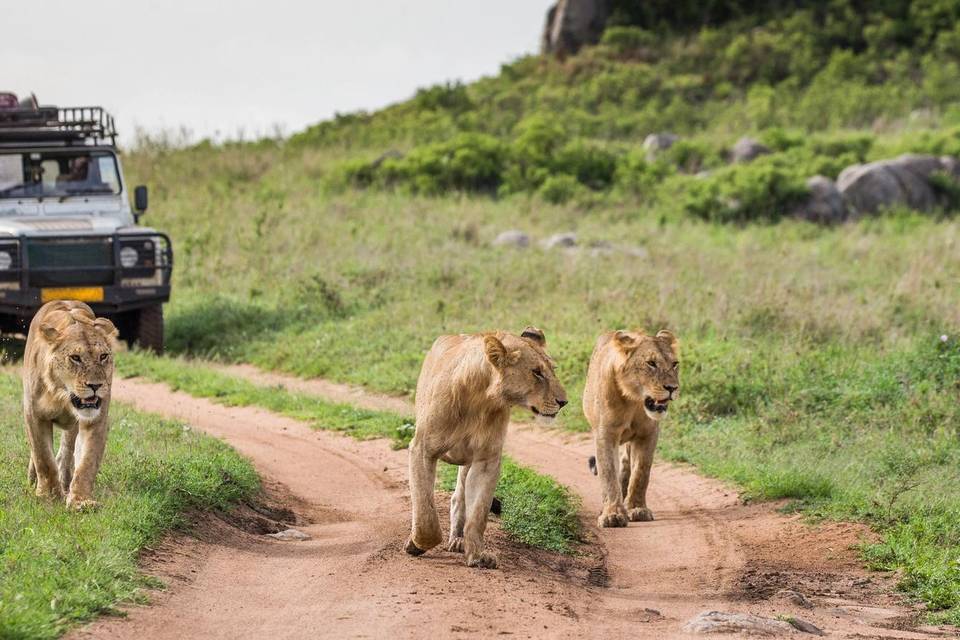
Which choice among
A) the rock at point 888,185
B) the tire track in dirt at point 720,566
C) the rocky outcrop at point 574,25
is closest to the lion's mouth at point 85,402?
the tire track in dirt at point 720,566

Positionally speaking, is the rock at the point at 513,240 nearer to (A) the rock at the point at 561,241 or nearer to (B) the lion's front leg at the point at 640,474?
(A) the rock at the point at 561,241

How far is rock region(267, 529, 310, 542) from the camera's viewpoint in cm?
769

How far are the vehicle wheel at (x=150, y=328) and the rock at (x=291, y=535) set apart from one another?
8.73 m

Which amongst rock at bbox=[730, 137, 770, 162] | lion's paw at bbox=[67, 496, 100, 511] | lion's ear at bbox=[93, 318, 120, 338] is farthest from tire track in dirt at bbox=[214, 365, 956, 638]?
rock at bbox=[730, 137, 770, 162]

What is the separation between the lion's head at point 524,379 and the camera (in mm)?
6348

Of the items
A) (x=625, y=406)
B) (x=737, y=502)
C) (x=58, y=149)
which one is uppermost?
(x=58, y=149)

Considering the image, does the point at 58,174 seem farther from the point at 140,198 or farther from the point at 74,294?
the point at 74,294

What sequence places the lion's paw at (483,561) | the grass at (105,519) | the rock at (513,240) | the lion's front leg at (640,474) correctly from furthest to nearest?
the rock at (513,240) < the lion's front leg at (640,474) < the lion's paw at (483,561) < the grass at (105,519)

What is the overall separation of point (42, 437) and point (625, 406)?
3447 mm

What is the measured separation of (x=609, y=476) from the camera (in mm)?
8430

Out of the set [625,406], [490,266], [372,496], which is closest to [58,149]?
[490,266]

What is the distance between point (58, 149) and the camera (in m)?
15.4

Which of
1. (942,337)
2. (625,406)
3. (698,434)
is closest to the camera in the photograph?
(625,406)

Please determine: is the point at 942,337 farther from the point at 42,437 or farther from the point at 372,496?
the point at 42,437
